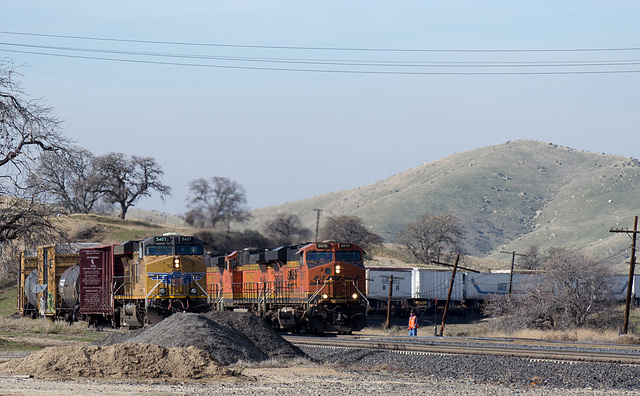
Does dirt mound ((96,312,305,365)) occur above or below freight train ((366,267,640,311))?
above

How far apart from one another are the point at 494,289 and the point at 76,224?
46.3m

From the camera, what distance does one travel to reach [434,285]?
→ 239 feet

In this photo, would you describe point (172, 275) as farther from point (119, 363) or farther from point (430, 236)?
point (430, 236)

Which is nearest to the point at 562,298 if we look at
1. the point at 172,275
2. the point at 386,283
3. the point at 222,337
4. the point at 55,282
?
the point at 386,283

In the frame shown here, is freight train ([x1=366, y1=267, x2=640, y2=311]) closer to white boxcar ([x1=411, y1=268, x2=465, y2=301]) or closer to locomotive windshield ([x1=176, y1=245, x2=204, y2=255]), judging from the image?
white boxcar ([x1=411, y1=268, x2=465, y2=301])

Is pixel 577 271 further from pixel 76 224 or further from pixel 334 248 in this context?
pixel 76 224

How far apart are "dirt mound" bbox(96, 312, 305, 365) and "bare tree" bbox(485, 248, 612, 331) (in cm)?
3158

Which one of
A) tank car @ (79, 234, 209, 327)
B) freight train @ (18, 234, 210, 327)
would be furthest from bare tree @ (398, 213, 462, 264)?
tank car @ (79, 234, 209, 327)

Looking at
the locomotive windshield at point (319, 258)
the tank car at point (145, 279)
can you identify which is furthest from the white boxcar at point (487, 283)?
the tank car at point (145, 279)

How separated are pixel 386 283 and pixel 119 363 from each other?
2070 inches

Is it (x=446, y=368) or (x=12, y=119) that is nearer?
(x=446, y=368)

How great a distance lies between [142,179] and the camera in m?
106

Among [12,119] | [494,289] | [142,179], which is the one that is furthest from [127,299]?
[142,179]

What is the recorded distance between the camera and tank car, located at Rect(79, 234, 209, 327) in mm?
32156
